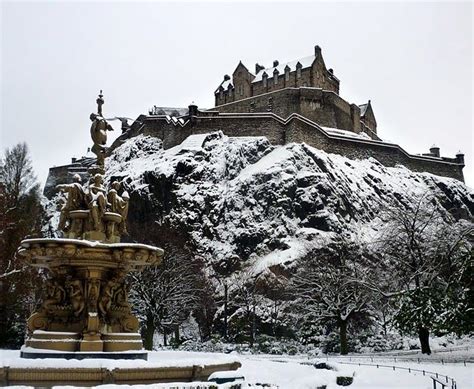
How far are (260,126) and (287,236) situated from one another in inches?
684

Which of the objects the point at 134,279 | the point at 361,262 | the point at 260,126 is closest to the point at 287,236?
the point at 361,262

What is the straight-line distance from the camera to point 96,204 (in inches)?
503

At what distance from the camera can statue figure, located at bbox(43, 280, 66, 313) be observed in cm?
1192

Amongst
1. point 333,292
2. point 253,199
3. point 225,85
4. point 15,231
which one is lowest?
point 333,292

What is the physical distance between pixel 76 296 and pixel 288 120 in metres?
58.0

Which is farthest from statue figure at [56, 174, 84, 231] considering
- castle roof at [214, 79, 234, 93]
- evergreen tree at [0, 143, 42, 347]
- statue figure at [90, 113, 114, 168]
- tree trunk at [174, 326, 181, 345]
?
castle roof at [214, 79, 234, 93]

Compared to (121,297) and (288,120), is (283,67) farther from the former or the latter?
(121,297)

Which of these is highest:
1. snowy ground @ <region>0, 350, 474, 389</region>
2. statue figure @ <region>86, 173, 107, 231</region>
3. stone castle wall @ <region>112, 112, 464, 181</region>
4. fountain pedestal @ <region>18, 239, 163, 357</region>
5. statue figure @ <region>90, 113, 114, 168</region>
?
stone castle wall @ <region>112, 112, 464, 181</region>

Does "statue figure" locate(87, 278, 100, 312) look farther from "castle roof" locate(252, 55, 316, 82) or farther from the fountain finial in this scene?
"castle roof" locate(252, 55, 316, 82)

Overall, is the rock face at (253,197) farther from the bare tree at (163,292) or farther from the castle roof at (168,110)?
the castle roof at (168,110)

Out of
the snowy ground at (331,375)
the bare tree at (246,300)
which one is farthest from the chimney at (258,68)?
the snowy ground at (331,375)

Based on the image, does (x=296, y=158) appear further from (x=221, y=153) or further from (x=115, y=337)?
(x=115, y=337)

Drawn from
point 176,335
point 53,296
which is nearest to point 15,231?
point 53,296

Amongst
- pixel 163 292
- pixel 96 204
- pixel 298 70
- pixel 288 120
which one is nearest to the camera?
pixel 96 204
